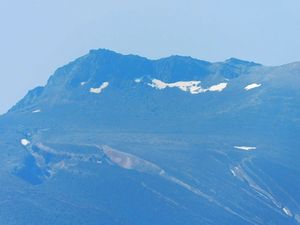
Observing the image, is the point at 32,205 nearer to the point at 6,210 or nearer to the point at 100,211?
the point at 6,210

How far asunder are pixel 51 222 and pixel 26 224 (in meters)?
6.03

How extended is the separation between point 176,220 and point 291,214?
31709 millimetres

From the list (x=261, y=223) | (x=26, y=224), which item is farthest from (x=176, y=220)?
(x=26, y=224)

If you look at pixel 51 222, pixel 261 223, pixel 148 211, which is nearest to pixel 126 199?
pixel 148 211

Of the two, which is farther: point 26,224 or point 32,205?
point 32,205

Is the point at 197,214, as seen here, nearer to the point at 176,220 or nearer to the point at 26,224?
the point at 176,220

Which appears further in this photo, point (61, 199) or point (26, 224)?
point (61, 199)

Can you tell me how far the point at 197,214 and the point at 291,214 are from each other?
24887 mm

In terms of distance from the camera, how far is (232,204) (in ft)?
643

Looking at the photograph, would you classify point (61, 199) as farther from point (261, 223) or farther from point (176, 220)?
point (261, 223)

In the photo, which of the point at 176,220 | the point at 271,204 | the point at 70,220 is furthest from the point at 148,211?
the point at 271,204

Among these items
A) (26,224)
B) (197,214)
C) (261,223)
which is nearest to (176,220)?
(197,214)

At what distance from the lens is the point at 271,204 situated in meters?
198

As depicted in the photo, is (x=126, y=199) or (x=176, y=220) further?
(x=126, y=199)
